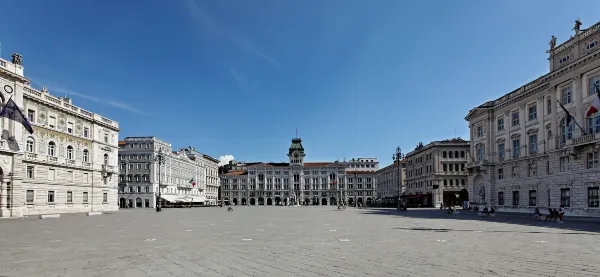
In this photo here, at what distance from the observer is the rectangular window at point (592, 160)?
4175cm

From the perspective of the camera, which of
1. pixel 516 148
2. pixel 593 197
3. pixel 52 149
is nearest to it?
pixel 593 197

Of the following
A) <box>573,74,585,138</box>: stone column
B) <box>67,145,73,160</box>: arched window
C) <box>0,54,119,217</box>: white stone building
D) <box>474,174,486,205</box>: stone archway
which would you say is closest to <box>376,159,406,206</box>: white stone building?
<box>474,174,486,205</box>: stone archway

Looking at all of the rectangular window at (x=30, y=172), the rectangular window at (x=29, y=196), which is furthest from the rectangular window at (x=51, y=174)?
the rectangular window at (x=29, y=196)

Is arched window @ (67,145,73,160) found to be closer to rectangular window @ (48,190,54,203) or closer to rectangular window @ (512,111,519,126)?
rectangular window @ (48,190,54,203)

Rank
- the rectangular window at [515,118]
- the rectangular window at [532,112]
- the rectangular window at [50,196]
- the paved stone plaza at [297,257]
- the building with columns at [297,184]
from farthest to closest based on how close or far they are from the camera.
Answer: the building with columns at [297,184] → the rectangular window at [515,118] → the rectangular window at [532,112] → the rectangular window at [50,196] → the paved stone plaza at [297,257]

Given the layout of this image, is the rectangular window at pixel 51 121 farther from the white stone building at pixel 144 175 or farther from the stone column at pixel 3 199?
the white stone building at pixel 144 175

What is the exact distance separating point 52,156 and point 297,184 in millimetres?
139635

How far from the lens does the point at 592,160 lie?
4231 centimetres

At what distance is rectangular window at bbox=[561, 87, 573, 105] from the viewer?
1812 inches

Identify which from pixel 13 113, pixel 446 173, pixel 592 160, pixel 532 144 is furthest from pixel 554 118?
pixel 13 113

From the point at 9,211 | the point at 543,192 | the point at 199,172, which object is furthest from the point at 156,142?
the point at 543,192

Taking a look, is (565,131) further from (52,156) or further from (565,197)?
(52,156)

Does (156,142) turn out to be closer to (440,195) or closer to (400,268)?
(440,195)

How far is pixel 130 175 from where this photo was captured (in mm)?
104500
